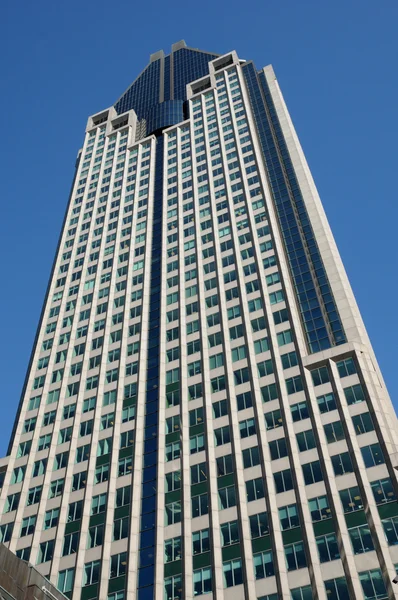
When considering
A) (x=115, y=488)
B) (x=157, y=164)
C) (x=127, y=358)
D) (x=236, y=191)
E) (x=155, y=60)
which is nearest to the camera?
(x=115, y=488)

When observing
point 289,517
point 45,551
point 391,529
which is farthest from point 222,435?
point 45,551

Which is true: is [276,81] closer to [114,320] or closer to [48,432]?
[114,320]

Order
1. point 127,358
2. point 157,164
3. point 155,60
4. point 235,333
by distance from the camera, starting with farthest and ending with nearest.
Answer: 1. point 155,60
2. point 157,164
3. point 127,358
4. point 235,333

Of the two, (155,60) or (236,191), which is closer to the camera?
(236,191)

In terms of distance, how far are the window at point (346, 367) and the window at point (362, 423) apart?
5.32m

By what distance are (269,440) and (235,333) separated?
15713 millimetres

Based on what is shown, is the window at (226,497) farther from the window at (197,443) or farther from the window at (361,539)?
the window at (361,539)

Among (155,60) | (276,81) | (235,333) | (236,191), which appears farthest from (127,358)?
(155,60)

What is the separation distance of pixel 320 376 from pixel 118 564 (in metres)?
25.6

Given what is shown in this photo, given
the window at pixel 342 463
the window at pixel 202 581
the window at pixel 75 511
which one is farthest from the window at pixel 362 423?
the window at pixel 75 511

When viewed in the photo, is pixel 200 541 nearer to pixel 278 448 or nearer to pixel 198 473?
pixel 198 473

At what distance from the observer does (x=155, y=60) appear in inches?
6900

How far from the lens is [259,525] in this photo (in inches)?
2125

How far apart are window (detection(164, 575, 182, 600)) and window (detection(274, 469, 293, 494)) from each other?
1119cm
